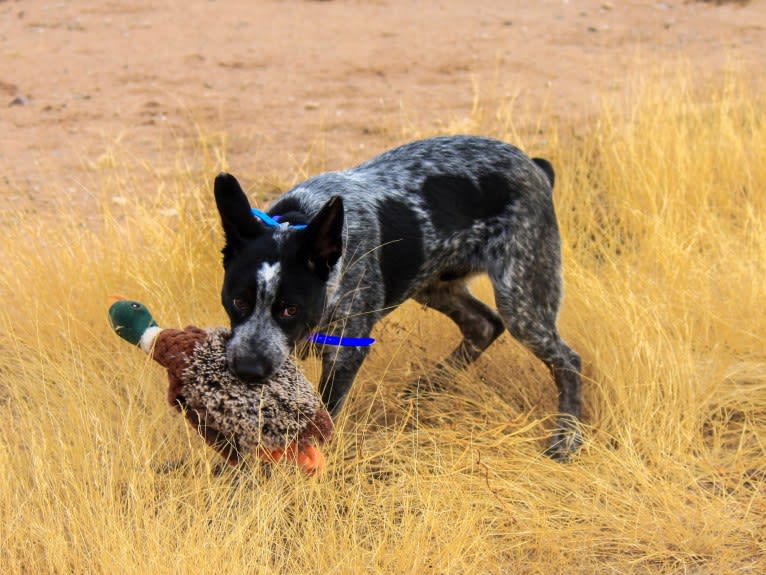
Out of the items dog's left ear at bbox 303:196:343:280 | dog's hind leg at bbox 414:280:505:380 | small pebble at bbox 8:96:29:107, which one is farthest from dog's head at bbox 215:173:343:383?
small pebble at bbox 8:96:29:107

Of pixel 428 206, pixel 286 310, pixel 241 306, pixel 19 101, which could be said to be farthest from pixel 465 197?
pixel 19 101

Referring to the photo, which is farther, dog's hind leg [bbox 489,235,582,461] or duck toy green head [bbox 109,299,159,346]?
dog's hind leg [bbox 489,235,582,461]

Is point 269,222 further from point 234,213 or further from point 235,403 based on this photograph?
point 235,403

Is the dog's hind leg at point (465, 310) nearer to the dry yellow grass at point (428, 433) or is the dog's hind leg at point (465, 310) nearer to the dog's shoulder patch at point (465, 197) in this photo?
the dry yellow grass at point (428, 433)

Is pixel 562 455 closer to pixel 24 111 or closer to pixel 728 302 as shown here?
pixel 728 302

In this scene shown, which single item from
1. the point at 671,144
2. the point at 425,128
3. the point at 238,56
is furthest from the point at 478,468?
the point at 238,56

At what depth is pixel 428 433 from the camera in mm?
4172

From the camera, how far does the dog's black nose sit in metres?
3.62

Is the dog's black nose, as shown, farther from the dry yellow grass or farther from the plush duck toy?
the dry yellow grass

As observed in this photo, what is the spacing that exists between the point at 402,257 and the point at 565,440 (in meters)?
1.02

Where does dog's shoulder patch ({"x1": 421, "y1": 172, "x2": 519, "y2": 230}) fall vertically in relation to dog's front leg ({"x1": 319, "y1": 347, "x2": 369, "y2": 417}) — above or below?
above

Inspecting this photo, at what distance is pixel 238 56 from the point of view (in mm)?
9758

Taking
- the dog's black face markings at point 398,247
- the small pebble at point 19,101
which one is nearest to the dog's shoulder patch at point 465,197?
the dog's black face markings at point 398,247

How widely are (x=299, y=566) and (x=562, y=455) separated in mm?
1342
